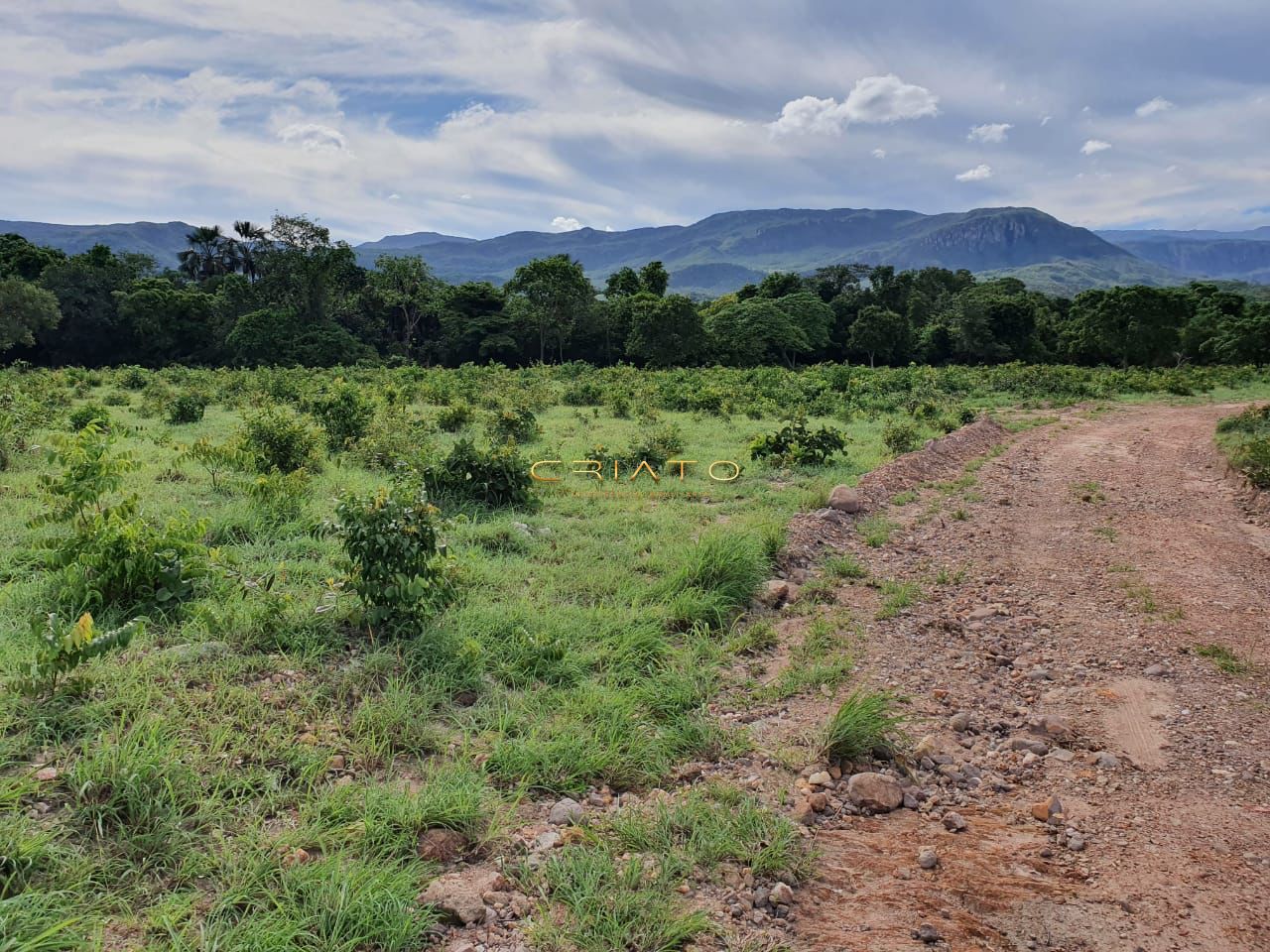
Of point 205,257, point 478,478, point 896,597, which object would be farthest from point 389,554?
point 205,257

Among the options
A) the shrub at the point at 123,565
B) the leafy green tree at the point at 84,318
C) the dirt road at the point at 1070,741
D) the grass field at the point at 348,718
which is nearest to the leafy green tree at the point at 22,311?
the leafy green tree at the point at 84,318

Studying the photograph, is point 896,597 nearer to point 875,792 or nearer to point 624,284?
point 875,792

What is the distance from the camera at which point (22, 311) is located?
33.5 m

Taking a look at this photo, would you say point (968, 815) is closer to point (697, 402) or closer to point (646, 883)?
point (646, 883)

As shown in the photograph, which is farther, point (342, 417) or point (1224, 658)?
point (342, 417)

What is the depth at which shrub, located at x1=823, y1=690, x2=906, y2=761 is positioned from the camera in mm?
3830

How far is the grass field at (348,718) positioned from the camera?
2.59 m

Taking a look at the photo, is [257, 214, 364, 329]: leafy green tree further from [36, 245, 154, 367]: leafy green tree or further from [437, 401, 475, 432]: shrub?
[437, 401, 475, 432]: shrub

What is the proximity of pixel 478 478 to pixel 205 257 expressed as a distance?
61904 millimetres

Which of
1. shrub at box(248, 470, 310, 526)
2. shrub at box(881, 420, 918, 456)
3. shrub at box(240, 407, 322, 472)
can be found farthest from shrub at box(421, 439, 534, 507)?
shrub at box(881, 420, 918, 456)

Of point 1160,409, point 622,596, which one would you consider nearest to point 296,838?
point 622,596

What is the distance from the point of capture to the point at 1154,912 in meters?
2.74

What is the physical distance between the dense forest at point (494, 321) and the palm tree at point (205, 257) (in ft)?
13.6

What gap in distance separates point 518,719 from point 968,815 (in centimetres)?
230
